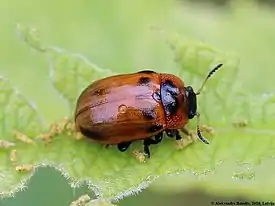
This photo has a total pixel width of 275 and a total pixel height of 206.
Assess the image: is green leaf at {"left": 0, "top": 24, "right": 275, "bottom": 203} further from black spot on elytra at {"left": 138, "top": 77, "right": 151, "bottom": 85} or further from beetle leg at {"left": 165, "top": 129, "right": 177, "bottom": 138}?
black spot on elytra at {"left": 138, "top": 77, "right": 151, "bottom": 85}

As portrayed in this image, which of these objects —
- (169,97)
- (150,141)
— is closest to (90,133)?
(150,141)

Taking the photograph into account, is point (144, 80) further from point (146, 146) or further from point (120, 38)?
point (120, 38)

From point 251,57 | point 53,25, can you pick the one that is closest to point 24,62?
point 53,25

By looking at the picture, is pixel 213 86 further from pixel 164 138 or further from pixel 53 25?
pixel 53 25

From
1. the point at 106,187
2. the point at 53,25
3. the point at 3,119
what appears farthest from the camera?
the point at 53,25

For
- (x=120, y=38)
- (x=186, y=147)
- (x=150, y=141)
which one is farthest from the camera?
(x=120, y=38)

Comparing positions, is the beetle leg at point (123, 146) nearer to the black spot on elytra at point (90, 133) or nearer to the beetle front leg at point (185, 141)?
the black spot on elytra at point (90, 133)

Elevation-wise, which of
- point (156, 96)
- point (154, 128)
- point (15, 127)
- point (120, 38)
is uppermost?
point (120, 38)
